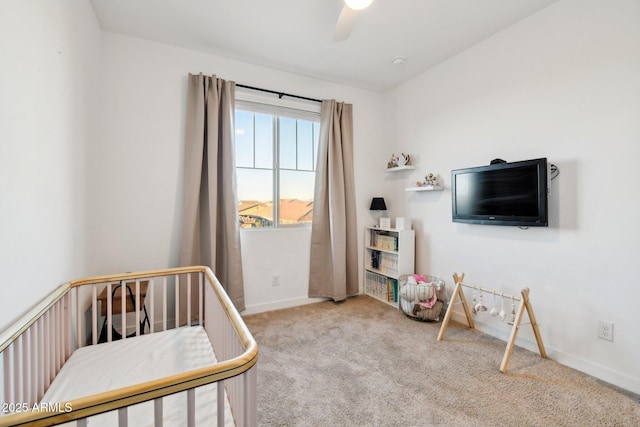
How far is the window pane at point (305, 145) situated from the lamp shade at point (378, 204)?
874mm

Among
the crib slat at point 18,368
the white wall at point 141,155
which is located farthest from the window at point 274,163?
the crib slat at point 18,368

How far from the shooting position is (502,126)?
231 centimetres

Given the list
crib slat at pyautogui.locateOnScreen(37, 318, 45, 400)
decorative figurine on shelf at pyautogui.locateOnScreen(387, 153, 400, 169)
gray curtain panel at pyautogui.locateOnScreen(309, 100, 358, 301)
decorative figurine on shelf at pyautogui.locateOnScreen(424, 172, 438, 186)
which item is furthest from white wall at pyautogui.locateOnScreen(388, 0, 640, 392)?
crib slat at pyautogui.locateOnScreen(37, 318, 45, 400)

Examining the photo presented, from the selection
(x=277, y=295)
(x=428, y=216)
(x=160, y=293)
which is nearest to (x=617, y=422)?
(x=428, y=216)

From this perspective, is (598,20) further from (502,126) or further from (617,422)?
(617,422)

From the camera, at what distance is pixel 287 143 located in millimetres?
3115

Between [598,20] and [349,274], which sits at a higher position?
[598,20]

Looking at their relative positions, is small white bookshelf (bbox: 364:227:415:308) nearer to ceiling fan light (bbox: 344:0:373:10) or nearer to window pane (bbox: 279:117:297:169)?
window pane (bbox: 279:117:297:169)

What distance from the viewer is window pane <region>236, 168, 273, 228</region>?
2.88 meters

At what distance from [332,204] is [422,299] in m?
1.33

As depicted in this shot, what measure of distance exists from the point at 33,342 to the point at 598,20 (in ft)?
11.5

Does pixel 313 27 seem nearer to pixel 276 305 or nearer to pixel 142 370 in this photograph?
pixel 142 370

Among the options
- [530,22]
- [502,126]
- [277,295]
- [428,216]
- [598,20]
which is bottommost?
[277,295]

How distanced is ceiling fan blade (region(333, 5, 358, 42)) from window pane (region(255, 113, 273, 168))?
1.36 metres
